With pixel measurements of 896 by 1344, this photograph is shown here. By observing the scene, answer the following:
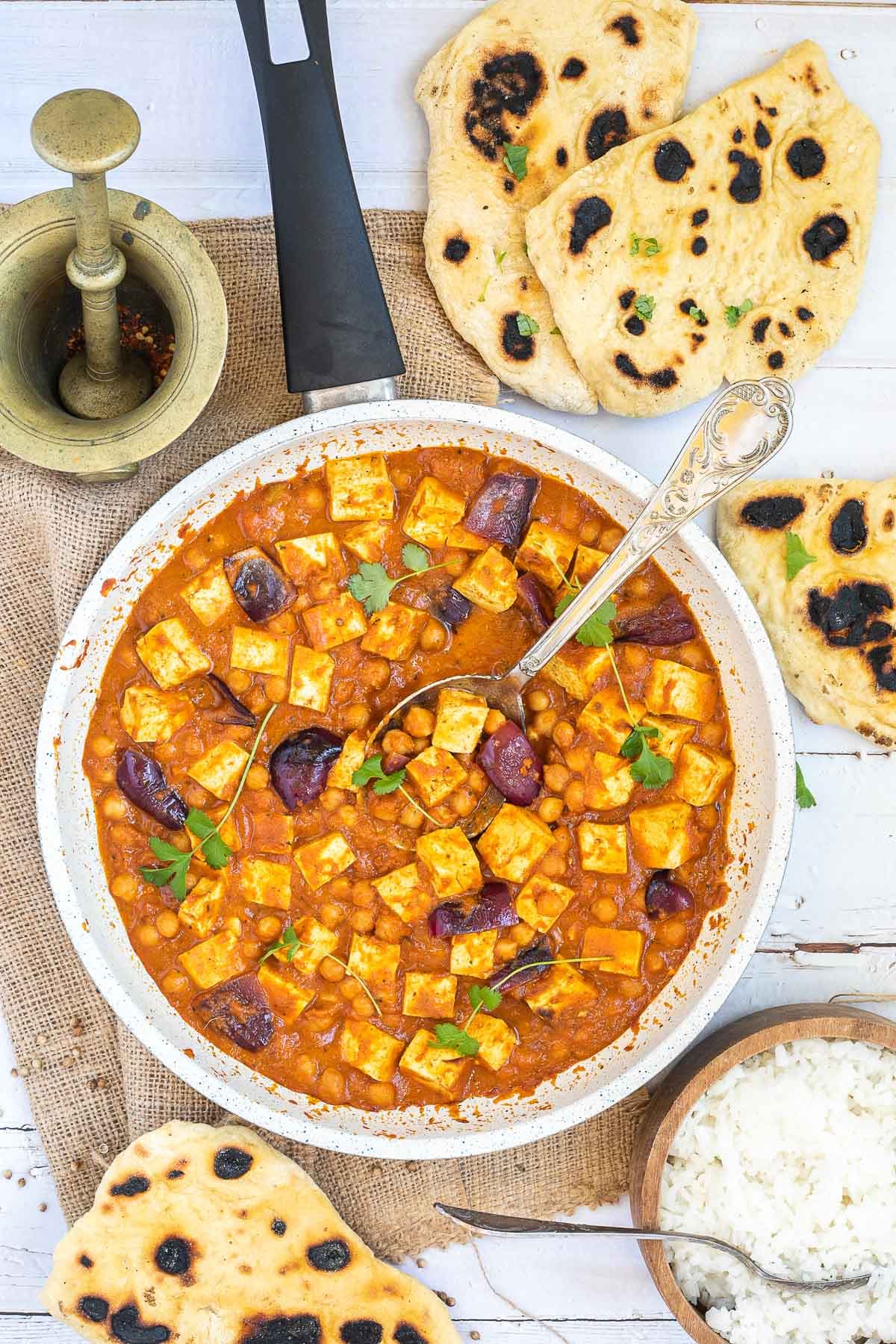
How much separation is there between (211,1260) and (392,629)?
2068 mm

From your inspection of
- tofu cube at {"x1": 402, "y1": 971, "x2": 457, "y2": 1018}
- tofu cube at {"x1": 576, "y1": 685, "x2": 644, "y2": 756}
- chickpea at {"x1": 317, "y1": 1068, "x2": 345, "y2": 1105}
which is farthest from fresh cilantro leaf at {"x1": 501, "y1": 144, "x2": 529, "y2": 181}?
chickpea at {"x1": 317, "y1": 1068, "x2": 345, "y2": 1105}

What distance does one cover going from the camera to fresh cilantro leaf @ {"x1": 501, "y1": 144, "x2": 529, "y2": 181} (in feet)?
12.1

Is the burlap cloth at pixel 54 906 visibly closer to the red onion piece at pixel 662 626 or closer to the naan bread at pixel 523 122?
the naan bread at pixel 523 122

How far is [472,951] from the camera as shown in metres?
3.73

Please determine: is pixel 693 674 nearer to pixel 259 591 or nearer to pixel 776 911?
pixel 776 911

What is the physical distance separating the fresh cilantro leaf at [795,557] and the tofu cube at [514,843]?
116 centimetres

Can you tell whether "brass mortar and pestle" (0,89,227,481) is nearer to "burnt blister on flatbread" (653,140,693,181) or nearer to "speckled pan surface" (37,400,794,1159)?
"speckled pan surface" (37,400,794,1159)

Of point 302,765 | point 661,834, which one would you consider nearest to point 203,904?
point 302,765

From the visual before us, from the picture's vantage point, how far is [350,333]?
3.52 m

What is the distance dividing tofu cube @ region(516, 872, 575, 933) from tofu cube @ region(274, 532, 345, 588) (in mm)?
1178

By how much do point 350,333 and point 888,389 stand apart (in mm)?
1943

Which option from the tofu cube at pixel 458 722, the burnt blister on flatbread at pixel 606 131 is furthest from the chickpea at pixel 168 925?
the burnt blister on flatbread at pixel 606 131

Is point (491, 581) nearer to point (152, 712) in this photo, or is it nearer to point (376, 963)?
point (152, 712)

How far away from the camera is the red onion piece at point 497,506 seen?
369cm
